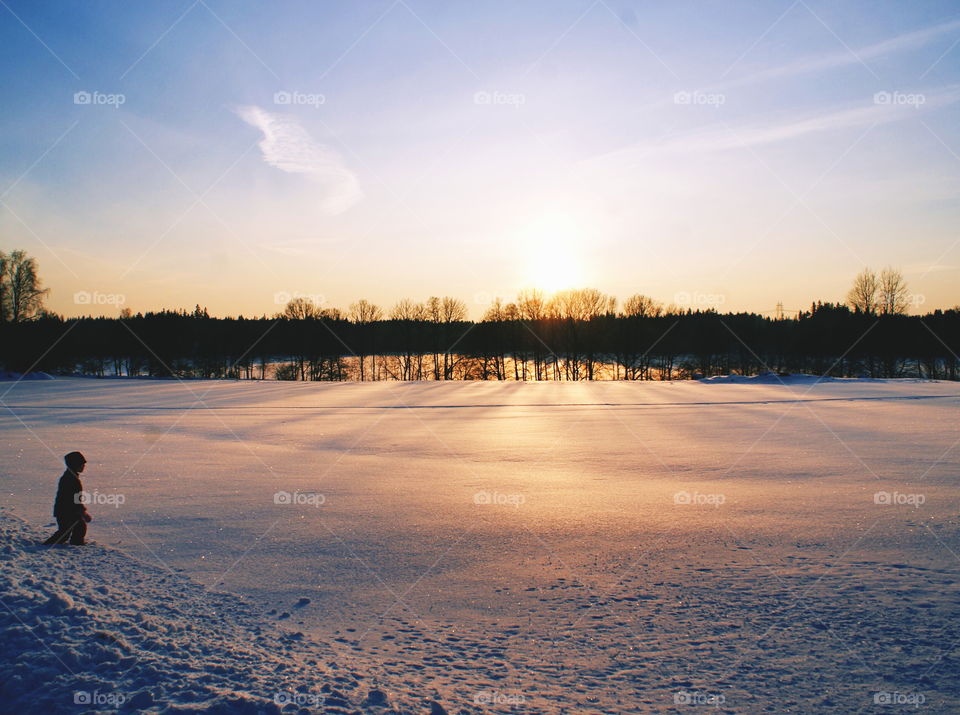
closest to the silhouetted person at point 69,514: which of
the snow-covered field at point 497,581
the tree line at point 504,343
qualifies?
the snow-covered field at point 497,581

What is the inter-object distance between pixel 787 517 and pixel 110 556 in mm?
7895

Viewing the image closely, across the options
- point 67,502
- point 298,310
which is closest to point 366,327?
point 298,310

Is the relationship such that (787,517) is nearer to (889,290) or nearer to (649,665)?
(649,665)

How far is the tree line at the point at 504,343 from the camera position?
63.6 m

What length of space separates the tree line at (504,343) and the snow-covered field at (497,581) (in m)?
56.0

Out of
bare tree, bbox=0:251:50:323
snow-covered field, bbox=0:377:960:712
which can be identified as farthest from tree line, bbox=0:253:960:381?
snow-covered field, bbox=0:377:960:712

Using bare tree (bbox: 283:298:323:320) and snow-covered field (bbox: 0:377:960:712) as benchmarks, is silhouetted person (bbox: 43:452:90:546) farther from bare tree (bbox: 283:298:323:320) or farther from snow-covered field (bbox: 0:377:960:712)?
bare tree (bbox: 283:298:323:320)

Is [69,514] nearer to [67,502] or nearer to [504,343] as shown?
[67,502]

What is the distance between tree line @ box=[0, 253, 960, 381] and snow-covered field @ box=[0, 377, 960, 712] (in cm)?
5596

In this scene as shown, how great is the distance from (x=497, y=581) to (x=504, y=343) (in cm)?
6588

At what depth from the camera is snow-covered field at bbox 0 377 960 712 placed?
369 cm

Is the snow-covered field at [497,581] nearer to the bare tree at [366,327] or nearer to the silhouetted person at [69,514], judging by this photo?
the silhouetted person at [69,514]

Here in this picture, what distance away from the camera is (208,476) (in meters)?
10.2

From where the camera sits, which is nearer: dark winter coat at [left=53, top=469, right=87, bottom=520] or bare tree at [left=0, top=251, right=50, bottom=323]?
dark winter coat at [left=53, top=469, right=87, bottom=520]
